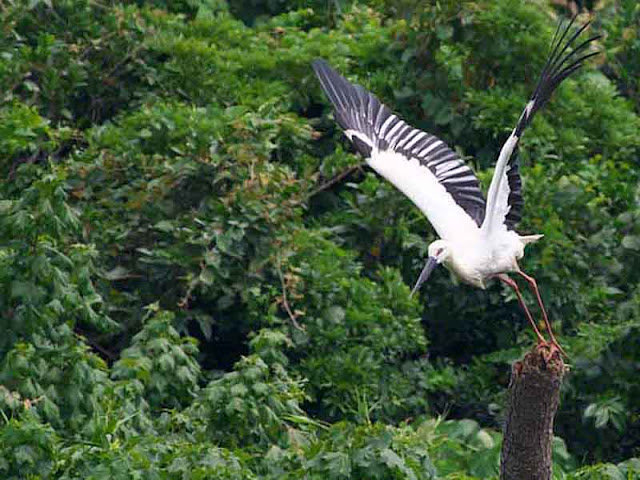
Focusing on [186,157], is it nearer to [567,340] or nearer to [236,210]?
[236,210]

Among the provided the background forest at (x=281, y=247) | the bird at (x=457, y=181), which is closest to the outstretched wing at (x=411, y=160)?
the bird at (x=457, y=181)

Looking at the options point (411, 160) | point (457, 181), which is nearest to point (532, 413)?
point (457, 181)

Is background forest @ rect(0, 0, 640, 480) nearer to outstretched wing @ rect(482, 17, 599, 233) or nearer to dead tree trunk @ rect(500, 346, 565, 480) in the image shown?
dead tree trunk @ rect(500, 346, 565, 480)

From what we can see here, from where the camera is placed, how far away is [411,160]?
8.38 meters

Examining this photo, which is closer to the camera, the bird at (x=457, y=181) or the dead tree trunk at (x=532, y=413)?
the dead tree trunk at (x=532, y=413)

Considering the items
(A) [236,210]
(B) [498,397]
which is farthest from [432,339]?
(A) [236,210]

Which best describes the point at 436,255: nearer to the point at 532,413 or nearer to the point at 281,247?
the point at 532,413

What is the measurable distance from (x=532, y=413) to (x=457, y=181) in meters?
2.18

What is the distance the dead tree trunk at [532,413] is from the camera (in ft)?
20.8

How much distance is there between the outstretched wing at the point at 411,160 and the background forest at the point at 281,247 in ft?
2.19

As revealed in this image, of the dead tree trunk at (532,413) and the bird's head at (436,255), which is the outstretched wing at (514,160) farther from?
the dead tree trunk at (532,413)

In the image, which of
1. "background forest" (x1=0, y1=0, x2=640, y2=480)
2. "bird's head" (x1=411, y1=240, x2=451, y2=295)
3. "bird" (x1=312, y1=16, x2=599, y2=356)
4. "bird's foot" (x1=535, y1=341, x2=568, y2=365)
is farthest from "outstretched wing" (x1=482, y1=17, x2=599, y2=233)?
"background forest" (x1=0, y1=0, x2=640, y2=480)

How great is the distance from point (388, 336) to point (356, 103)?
1.26m

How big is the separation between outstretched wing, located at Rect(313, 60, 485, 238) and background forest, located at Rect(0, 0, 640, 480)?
67 cm
